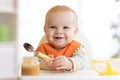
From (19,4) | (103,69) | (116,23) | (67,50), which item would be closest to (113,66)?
(103,69)

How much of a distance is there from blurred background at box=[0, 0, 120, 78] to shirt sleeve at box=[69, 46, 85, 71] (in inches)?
84.1

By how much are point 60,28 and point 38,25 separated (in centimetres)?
234

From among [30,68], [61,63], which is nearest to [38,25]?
[61,63]

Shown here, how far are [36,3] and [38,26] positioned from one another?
0.26 m

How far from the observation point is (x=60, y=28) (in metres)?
1.30

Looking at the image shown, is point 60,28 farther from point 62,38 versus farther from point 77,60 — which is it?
point 77,60

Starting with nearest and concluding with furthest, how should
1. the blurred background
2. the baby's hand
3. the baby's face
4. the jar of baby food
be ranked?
the jar of baby food < the baby's hand < the baby's face < the blurred background

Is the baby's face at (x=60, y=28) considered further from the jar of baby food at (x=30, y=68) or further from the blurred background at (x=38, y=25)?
the blurred background at (x=38, y=25)

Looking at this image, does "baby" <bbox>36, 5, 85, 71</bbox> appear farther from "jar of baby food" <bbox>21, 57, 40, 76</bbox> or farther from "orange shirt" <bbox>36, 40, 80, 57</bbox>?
"jar of baby food" <bbox>21, 57, 40, 76</bbox>

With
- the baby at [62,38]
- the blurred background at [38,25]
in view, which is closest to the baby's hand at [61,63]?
the baby at [62,38]

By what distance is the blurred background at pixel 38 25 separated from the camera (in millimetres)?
3451

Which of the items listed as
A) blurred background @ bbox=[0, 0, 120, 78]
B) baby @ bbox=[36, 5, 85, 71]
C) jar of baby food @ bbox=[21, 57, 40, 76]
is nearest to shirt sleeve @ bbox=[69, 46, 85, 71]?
baby @ bbox=[36, 5, 85, 71]

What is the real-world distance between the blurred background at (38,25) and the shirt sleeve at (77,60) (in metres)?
2.14

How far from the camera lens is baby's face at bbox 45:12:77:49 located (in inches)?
51.2
